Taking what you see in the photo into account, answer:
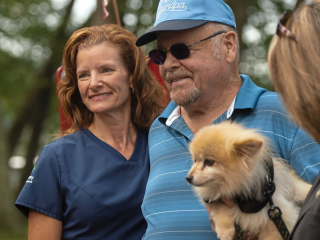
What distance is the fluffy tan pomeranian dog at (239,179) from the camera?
3156 mm

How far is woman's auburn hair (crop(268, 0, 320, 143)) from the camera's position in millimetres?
2352

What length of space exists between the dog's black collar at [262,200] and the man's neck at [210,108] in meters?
0.91

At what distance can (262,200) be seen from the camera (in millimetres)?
3158

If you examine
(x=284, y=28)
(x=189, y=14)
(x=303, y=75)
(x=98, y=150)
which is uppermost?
(x=284, y=28)

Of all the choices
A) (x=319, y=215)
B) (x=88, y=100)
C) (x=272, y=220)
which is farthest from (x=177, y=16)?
(x=319, y=215)

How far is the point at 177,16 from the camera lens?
13.1 feet

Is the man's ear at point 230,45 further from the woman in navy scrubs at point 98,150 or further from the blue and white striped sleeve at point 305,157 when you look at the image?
the woman in navy scrubs at point 98,150

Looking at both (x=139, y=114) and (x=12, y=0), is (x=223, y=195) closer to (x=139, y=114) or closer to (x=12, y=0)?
(x=139, y=114)

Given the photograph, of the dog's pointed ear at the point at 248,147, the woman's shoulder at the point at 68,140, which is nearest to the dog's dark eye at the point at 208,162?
the dog's pointed ear at the point at 248,147

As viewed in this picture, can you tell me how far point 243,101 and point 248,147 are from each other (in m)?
0.75

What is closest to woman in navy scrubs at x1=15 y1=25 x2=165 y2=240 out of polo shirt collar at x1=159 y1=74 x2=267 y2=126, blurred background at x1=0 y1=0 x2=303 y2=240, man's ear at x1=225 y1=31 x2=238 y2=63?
polo shirt collar at x1=159 y1=74 x2=267 y2=126

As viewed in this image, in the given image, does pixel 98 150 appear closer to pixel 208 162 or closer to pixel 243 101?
pixel 243 101

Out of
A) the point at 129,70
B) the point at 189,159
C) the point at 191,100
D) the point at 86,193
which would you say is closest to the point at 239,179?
the point at 189,159

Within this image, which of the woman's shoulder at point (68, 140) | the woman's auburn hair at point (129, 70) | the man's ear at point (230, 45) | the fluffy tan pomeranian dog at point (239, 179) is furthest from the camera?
the woman's auburn hair at point (129, 70)
